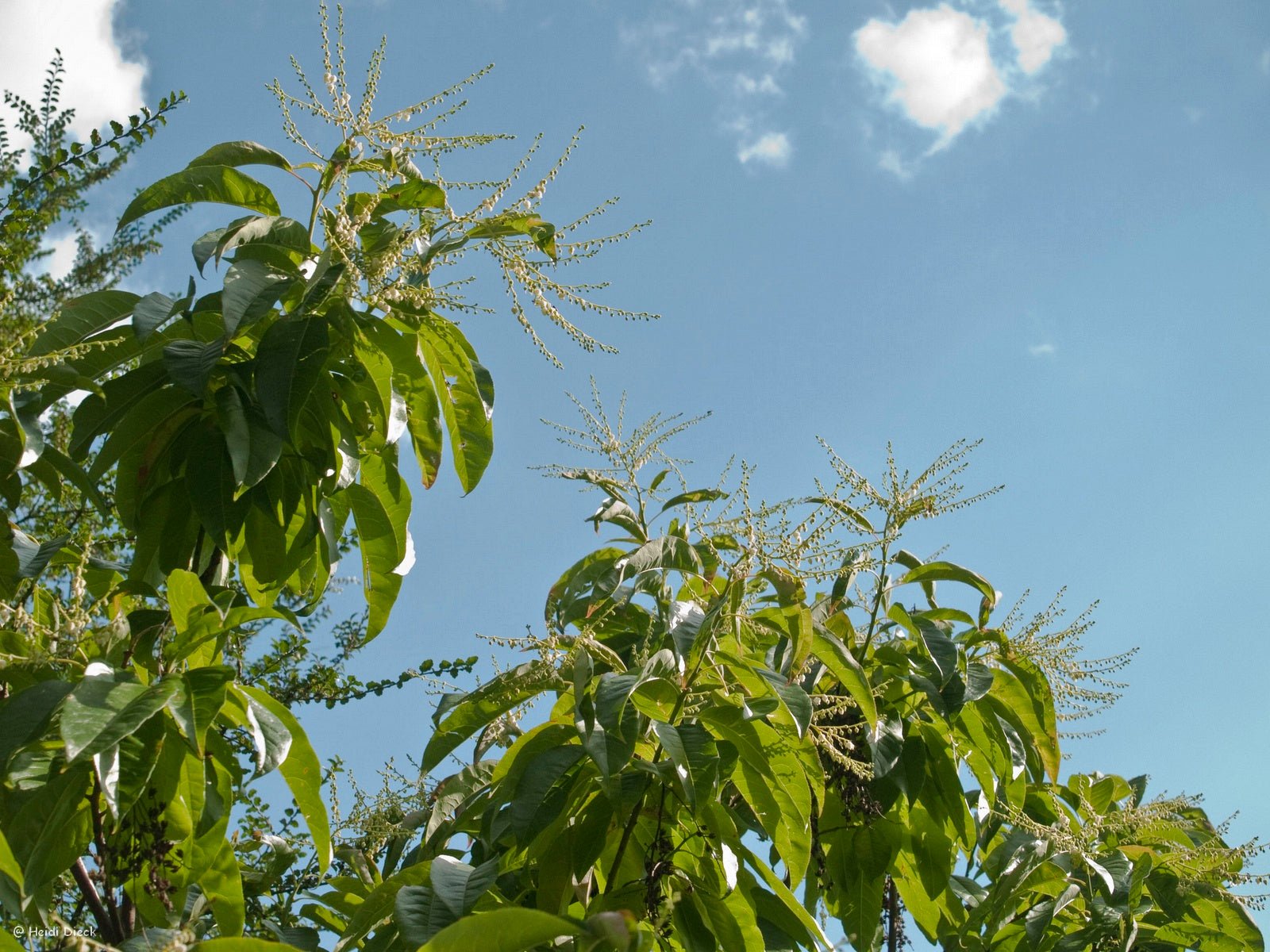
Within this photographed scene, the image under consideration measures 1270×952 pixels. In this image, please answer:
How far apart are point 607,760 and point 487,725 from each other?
0.63 meters

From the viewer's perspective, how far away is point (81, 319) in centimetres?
182

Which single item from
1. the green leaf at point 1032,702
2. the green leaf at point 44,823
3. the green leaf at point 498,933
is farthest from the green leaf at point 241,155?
the green leaf at point 1032,702

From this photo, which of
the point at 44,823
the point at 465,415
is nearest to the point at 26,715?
the point at 44,823

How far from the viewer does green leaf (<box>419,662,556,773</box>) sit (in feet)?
5.64

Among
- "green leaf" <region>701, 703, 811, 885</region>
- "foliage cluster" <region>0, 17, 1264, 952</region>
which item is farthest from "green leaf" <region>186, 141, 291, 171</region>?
"green leaf" <region>701, 703, 811, 885</region>

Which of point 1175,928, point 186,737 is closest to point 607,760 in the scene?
point 186,737

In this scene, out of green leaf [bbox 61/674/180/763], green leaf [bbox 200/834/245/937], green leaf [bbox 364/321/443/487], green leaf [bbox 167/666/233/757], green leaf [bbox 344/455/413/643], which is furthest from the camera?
green leaf [bbox 344/455/413/643]

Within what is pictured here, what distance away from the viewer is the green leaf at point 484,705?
5.64 ft

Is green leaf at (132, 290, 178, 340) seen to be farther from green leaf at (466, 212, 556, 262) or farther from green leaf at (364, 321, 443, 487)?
green leaf at (466, 212, 556, 262)

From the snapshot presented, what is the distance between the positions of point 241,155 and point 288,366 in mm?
490

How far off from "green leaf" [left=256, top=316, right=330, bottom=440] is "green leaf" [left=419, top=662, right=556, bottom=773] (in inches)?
19.2

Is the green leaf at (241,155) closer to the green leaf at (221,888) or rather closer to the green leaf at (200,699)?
the green leaf at (200,699)

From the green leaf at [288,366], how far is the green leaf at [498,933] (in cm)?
82

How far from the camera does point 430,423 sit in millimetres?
1994
